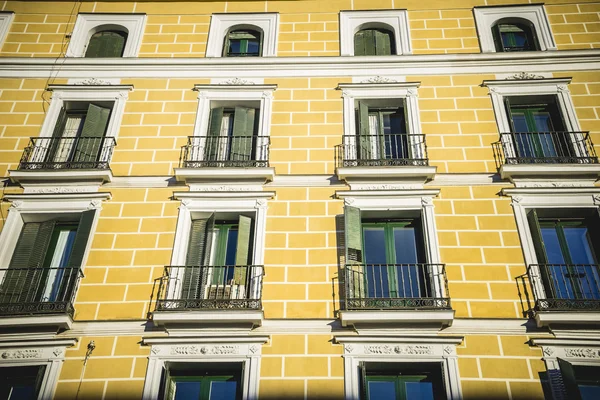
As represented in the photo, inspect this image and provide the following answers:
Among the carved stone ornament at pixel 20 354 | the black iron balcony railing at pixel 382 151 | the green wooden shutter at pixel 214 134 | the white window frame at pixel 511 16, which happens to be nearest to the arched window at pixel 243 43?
the green wooden shutter at pixel 214 134

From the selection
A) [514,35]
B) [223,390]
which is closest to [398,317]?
[223,390]

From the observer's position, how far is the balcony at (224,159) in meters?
14.0

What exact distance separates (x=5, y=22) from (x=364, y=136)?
11125 millimetres

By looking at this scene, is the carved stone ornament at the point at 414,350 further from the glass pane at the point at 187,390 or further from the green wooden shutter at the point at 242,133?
the green wooden shutter at the point at 242,133

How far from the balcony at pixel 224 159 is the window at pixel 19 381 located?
5086mm

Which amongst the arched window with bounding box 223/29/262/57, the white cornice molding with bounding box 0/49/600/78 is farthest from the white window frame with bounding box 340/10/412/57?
the arched window with bounding box 223/29/262/57

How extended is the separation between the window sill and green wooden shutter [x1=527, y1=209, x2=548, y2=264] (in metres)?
2.44

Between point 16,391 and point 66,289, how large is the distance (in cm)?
209

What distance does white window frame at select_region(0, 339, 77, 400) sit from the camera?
37.9ft

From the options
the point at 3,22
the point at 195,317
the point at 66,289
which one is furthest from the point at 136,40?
the point at 195,317

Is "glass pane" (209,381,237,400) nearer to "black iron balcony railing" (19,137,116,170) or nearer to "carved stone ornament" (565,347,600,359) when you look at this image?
"black iron balcony railing" (19,137,116,170)

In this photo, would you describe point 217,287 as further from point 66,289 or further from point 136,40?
point 136,40

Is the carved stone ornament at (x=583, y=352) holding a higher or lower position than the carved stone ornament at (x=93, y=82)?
lower

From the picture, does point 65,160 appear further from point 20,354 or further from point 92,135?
point 20,354
